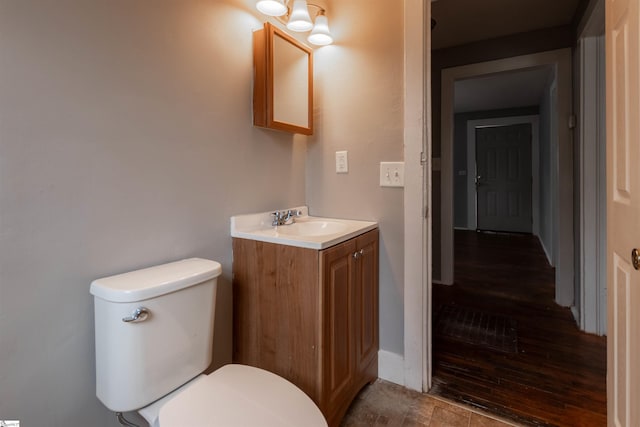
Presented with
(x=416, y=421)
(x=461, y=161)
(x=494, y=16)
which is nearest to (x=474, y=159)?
(x=461, y=161)

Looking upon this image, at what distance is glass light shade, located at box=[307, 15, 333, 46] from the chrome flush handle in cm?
145

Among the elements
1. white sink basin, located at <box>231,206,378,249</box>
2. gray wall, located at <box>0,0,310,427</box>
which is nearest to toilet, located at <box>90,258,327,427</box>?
gray wall, located at <box>0,0,310,427</box>

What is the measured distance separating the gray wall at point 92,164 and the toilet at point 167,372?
0.11 m

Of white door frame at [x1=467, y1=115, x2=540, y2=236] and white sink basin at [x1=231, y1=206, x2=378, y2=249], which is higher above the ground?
white door frame at [x1=467, y1=115, x2=540, y2=236]

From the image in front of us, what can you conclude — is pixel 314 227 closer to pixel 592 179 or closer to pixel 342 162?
pixel 342 162

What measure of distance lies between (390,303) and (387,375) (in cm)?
37

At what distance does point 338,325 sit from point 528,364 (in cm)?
124

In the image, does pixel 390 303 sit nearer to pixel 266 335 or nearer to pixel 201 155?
pixel 266 335

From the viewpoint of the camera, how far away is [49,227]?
0.94 m

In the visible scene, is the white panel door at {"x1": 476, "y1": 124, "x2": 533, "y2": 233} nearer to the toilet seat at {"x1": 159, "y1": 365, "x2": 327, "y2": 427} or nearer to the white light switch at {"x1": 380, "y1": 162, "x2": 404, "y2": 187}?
the white light switch at {"x1": 380, "y1": 162, "x2": 404, "y2": 187}

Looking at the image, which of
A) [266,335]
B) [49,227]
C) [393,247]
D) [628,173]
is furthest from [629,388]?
[49,227]

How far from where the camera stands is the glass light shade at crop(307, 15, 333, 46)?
167 cm

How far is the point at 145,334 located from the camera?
3.16 ft

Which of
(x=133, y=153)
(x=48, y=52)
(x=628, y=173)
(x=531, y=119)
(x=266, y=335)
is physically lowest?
(x=266, y=335)
